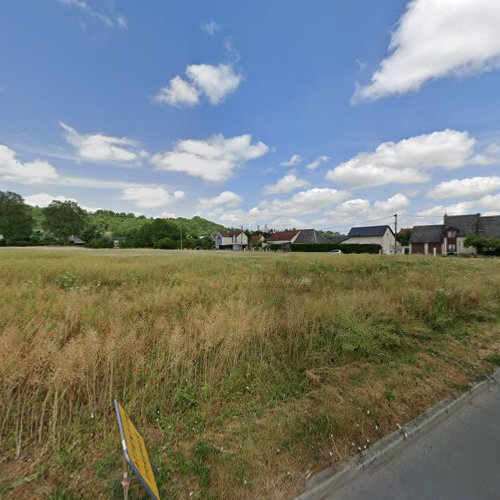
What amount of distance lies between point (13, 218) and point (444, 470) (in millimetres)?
86523

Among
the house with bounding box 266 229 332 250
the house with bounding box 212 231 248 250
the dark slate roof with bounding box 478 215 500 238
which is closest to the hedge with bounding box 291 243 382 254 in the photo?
the house with bounding box 266 229 332 250

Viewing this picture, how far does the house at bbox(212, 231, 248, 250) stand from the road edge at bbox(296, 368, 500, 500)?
88.9 meters

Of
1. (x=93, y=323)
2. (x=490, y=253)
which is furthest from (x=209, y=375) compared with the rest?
(x=490, y=253)

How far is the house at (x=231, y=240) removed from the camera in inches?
3659

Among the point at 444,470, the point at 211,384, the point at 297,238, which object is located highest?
the point at 297,238

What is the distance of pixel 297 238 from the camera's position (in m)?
70.5

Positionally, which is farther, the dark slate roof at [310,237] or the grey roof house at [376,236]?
the dark slate roof at [310,237]

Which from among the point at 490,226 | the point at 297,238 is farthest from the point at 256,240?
the point at 490,226

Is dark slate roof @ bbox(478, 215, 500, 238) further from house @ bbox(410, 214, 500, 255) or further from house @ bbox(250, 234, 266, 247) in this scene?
house @ bbox(250, 234, 266, 247)

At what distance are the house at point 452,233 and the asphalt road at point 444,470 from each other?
57277 millimetres

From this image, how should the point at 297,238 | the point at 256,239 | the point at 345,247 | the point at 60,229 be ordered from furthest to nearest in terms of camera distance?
the point at 256,239 < the point at 297,238 < the point at 60,229 < the point at 345,247

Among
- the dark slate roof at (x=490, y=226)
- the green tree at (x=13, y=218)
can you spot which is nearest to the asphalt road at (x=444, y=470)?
the dark slate roof at (x=490, y=226)

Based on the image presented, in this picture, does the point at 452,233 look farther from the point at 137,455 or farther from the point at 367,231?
the point at 137,455

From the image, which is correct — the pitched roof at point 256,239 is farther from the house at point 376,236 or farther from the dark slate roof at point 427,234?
the dark slate roof at point 427,234
